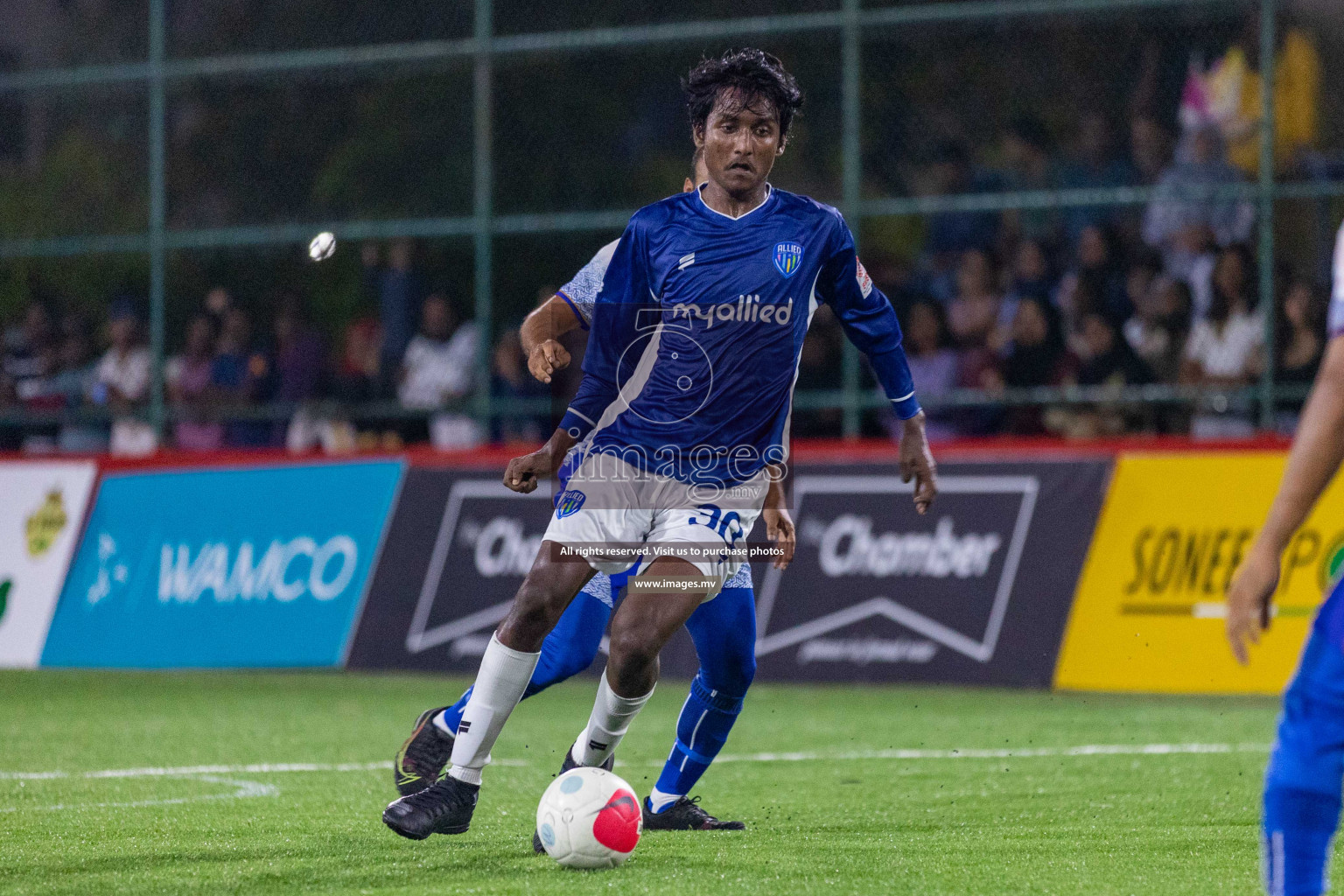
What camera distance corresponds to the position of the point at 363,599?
1174cm

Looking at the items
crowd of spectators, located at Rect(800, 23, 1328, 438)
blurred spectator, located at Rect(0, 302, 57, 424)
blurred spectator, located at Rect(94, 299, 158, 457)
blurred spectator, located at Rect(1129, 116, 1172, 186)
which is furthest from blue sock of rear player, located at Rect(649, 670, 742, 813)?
blurred spectator, located at Rect(0, 302, 57, 424)

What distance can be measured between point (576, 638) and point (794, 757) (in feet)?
7.37

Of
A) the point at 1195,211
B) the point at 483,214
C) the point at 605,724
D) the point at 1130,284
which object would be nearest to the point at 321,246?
the point at 605,724

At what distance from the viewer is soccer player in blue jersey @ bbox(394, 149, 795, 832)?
5668 mm

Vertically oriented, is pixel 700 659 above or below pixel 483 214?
below

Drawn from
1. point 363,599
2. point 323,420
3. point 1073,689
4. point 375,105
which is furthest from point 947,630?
point 375,105

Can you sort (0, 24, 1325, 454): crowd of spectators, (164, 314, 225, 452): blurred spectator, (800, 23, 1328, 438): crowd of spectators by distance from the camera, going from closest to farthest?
1. (800, 23, 1328, 438): crowd of spectators
2. (0, 24, 1325, 454): crowd of spectators
3. (164, 314, 225, 452): blurred spectator

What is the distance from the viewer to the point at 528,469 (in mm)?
5355

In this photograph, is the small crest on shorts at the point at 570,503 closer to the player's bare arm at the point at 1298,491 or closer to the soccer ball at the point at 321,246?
the soccer ball at the point at 321,246

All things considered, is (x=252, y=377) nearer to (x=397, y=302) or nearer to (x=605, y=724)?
(x=397, y=302)

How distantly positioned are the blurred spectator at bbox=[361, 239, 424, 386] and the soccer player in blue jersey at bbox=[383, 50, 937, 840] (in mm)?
8220

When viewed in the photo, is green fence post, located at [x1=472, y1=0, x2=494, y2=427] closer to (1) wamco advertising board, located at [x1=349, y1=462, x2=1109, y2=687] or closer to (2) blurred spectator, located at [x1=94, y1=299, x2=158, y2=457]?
(1) wamco advertising board, located at [x1=349, y1=462, x2=1109, y2=687]

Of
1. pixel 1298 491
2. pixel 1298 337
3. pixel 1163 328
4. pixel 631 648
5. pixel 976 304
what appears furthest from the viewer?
pixel 976 304

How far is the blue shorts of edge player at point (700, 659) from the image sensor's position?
226 inches
